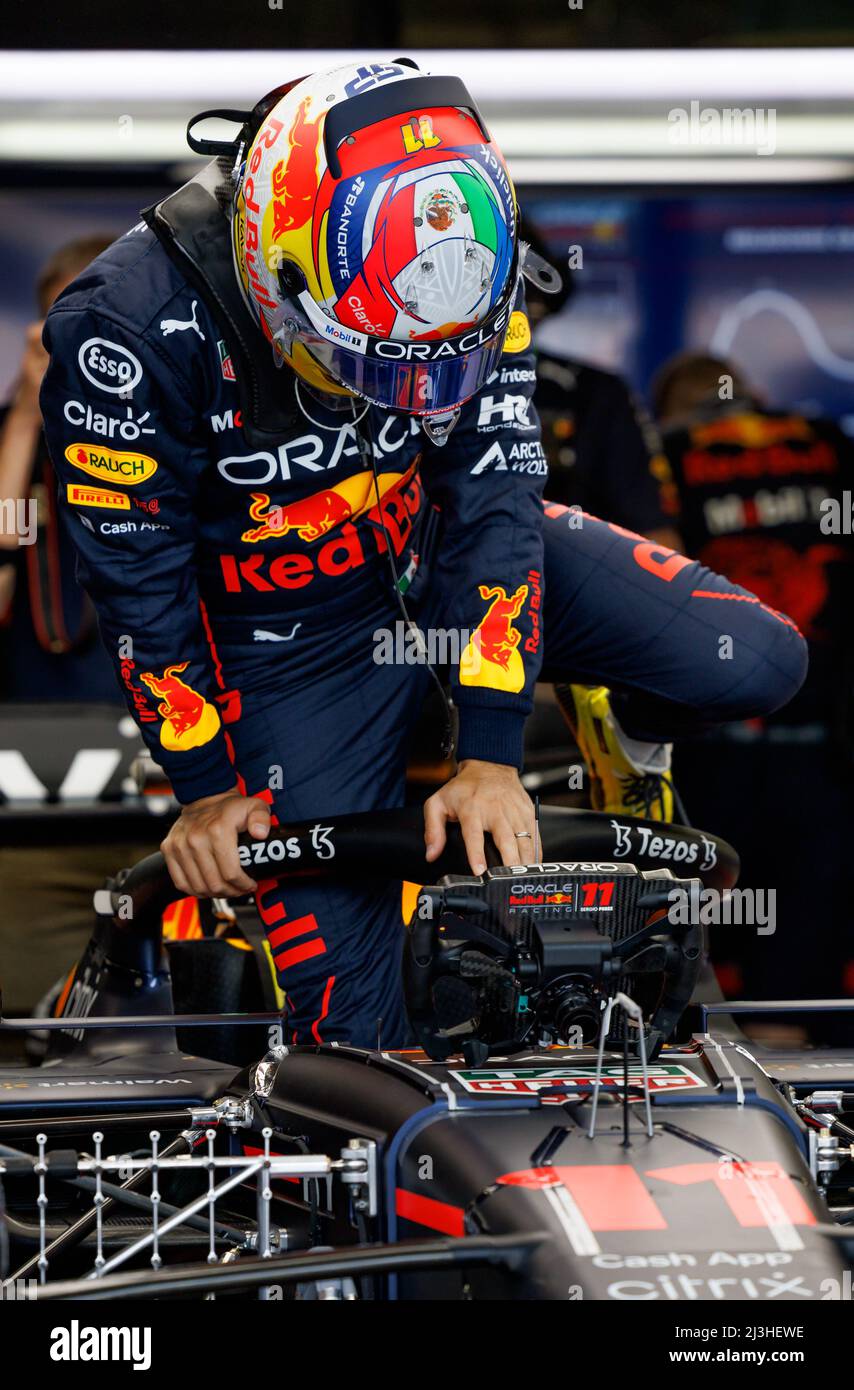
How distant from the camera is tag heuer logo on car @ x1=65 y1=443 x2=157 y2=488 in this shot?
214 cm

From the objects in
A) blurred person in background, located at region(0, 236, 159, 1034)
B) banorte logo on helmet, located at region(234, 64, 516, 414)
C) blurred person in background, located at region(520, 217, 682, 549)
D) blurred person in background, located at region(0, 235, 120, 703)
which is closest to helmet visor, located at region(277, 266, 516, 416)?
banorte logo on helmet, located at region(234, 64, 516, 414)

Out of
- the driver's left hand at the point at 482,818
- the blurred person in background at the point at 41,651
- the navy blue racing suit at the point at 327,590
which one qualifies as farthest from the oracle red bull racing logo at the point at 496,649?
the blurred person in background at the point at 41,651

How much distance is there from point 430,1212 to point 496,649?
0.84m

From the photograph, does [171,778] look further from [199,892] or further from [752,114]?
[752,114]

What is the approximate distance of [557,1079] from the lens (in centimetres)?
171

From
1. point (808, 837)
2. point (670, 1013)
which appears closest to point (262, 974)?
point (670, 1013)

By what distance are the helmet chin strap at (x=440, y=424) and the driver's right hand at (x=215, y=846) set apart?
1.67ft

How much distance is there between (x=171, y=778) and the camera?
226cm

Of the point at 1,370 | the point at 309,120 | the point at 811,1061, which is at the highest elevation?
the point at 1,370

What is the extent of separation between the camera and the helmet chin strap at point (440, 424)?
6.98ft

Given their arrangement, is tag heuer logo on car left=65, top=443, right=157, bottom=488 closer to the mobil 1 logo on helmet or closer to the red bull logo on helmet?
the mobil 1 logo on helmet

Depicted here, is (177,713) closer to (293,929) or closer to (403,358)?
(293,929)

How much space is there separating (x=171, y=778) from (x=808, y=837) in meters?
2.54

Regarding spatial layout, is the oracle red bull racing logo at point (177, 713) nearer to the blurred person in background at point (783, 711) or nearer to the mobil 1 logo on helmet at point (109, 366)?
the mobil 1 logo on helmet at point (109, 366)
